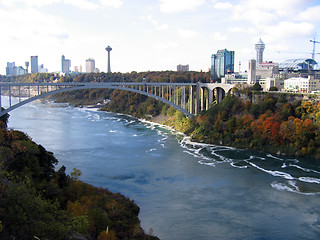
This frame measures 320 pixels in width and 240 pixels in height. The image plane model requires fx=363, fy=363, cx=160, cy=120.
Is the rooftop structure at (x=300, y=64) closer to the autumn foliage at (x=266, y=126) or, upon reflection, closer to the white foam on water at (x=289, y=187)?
the autumn foliage at (x=266, y=126)

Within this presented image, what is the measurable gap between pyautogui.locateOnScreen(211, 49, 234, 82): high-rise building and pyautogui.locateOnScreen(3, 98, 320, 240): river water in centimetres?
1963

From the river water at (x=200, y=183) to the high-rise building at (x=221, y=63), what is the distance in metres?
19.6

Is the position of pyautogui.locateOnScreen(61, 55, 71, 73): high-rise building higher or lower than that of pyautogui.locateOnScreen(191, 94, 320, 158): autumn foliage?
higher

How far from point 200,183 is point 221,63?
Result: 29142 millimetres

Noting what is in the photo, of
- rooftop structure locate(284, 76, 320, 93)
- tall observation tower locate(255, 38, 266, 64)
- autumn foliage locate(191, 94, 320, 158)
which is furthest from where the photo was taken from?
tall observation tower locate(255, 38, 266, 64)

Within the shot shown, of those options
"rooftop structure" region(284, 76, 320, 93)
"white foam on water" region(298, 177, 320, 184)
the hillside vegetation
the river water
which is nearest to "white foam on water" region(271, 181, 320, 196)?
the river water

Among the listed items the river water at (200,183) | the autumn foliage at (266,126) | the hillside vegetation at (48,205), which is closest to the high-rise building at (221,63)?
the autumn foliage at (266,126)

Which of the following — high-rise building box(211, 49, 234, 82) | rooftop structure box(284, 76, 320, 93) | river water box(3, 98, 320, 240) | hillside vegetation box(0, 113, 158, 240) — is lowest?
river water box(3, 98, 320, 240)

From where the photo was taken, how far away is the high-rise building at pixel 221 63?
1560 inches

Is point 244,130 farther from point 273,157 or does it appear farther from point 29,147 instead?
point 29,147

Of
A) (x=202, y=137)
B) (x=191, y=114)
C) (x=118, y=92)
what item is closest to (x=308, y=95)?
(x=202, y=137)

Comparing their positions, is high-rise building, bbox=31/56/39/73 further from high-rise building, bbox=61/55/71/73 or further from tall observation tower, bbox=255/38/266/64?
tall observation tower, bbox=255/38/266/64

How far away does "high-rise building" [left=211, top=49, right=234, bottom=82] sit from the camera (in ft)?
130

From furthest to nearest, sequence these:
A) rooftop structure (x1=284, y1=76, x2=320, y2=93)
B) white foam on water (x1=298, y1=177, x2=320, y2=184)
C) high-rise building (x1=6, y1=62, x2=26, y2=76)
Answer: high-rise building (x1=6, y1=62, x2=26, y2=76)
rooftop structure (x1=284, y1=76, x2=320, y2=93)
white foam on water (x1=298, y1=177, x2=320, y2=184)
